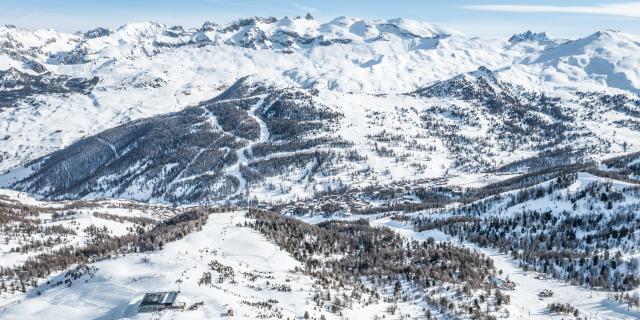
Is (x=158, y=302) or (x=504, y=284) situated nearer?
(x=158, y=302)

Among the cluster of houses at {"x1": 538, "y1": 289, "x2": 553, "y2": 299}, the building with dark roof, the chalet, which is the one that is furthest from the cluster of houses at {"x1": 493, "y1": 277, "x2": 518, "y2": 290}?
the building with dark roof

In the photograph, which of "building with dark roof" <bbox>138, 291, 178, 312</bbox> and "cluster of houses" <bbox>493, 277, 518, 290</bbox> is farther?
"cluster of houses" <bbox>493, 277, 518, 290</bbox>

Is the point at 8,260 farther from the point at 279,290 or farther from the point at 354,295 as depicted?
the point at 354,295

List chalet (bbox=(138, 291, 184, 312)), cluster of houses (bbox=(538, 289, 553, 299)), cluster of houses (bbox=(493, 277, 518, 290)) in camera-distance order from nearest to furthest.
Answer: chalet (bbox=(138, 291, 184, 312)) < cluster of houses (bbox=(538, 289, 553, 299)) < cluster of houses (bbox=(493, 277, 518, 290))

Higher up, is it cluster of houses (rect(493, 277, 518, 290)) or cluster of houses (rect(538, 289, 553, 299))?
cluster of houses (rect(493, 277, 518, 290))

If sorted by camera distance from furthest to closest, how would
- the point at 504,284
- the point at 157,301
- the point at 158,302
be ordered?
the point at 504,284 → the point at 157,301 → the point at 158,302

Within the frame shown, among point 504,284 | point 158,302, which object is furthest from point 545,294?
point 158,302

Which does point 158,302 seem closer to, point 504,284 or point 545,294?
point 504,284

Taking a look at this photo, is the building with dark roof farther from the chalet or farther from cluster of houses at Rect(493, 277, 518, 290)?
cluster of houses at Rect(493, 277, 518, 290)

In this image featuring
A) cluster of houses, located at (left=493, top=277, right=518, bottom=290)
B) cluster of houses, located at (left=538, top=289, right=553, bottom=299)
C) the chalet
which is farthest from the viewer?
cluster of houses, located at (left=493, top=277, right=518, bottom=290)

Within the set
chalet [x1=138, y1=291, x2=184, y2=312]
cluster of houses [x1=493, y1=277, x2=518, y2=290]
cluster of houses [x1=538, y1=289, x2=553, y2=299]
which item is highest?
chalet [x1=138, y1=291, x2=184, y2=312]
